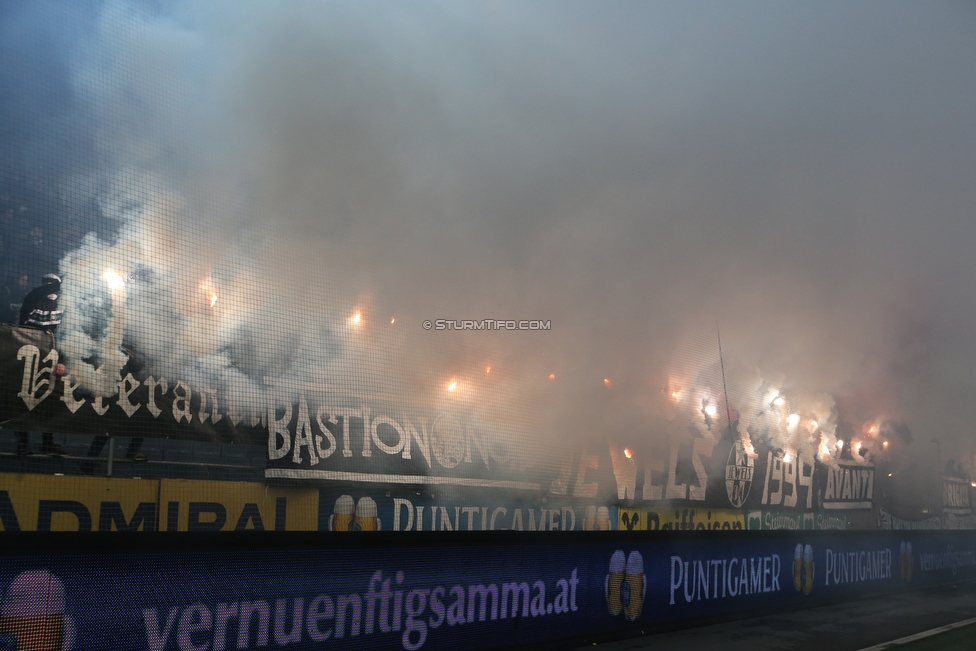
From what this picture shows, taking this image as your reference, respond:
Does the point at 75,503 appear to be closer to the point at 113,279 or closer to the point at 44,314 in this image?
the point at 44,314

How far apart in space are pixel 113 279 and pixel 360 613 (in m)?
3.25

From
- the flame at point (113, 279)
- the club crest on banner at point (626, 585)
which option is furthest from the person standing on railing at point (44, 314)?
the club crest on banner at point (626, 585)

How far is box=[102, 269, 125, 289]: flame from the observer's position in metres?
5.79

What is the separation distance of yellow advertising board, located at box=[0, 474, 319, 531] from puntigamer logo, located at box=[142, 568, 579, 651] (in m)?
1.78

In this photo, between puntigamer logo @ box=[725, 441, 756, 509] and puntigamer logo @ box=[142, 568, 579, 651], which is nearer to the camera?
puntigamer logo @ box=[142, 568, 579, 651]

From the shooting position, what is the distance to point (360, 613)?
4703 millimetres

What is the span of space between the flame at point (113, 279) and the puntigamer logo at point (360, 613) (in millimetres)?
2895

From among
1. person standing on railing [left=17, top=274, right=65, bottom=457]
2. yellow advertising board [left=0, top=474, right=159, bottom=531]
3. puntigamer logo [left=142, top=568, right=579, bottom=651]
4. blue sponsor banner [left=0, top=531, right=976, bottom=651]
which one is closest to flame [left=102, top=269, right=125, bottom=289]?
person standing on railing [left=17, top=274, right=65, bottom=457]

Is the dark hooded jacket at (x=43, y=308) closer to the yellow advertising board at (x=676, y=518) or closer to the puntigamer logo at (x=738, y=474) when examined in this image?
the yellow advertising board at (x=676, y=518)

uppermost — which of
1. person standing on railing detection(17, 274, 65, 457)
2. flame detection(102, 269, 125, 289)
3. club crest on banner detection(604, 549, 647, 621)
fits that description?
flame detection(102, 269, 125, 289)

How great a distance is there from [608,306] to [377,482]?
363cm

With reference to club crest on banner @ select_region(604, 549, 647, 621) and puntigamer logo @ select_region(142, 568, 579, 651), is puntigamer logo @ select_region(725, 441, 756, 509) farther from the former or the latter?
puntigamer logo @ select_region(142, 568, 579, 651)

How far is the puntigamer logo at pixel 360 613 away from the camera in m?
3.95

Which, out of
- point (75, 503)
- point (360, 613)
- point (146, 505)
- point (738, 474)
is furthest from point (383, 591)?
point (738, 474)
